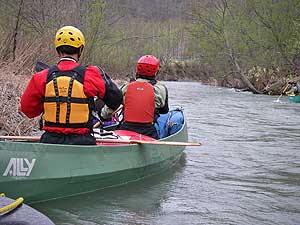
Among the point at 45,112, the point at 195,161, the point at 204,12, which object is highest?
the point at 204,12

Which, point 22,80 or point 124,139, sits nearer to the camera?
point 124,139

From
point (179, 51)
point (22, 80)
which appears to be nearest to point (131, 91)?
point (22, 80)

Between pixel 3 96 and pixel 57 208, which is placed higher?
pixel 3 96

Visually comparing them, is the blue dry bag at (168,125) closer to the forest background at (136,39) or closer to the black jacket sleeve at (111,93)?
the forest background at (136,39)

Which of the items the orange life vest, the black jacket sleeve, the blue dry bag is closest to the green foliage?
the blue dry bag

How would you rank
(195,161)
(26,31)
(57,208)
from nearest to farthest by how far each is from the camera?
(57,208) < (195,161) < (26,31)

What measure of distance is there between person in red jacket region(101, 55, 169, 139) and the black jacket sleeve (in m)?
1.44

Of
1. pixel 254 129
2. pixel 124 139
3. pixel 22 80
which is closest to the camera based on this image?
pixel 124 139

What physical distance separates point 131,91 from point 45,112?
5.89ft

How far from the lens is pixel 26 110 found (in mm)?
4469

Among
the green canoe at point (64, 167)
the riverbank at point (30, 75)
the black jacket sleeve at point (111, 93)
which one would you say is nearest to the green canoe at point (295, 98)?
the riverbank at point (30, 75)

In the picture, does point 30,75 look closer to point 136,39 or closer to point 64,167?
point 64,167

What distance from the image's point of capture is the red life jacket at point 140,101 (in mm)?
5973

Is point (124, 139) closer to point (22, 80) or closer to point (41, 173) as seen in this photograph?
point (41, 173)
